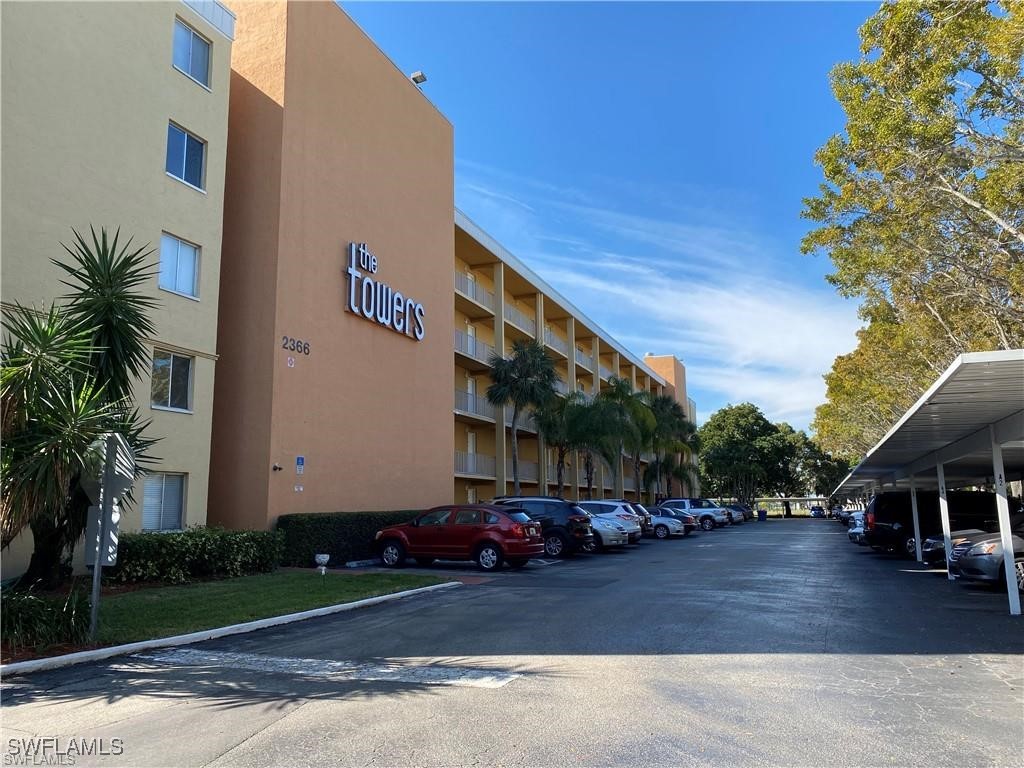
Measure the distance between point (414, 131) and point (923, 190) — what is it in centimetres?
1825

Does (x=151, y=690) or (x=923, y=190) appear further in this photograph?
(x=923, y=190)

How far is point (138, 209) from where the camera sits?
55.0 feet

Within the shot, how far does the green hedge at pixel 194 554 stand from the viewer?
1426cm

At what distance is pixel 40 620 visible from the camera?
8523 mm

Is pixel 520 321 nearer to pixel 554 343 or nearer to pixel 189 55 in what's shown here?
pixel 554 343

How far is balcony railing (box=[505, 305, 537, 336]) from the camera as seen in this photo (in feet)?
129

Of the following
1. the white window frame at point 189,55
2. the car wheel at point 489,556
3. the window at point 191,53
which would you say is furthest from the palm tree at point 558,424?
the window at point 191,53

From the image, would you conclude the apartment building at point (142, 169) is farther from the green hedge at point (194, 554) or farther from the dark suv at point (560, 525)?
the dark suv at point (560, 525)

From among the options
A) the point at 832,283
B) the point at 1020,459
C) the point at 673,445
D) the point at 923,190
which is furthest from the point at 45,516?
the point at 673,445

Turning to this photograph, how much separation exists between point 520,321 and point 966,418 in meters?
30.1

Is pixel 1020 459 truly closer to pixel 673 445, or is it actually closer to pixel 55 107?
pixel 55 107

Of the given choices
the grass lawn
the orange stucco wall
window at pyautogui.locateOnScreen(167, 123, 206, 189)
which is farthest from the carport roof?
window at pyautogui.locateOnScreen(167, 123, 206, 189)

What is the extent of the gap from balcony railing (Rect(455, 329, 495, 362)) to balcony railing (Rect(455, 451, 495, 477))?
4.57 m

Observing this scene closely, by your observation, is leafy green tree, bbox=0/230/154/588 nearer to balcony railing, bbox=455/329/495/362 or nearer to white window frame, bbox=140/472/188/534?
white window frame, bbox=140/472/188/534
